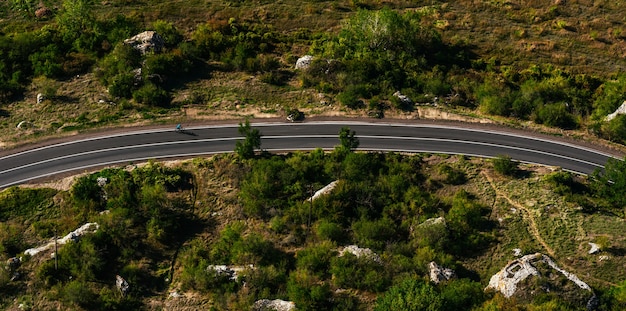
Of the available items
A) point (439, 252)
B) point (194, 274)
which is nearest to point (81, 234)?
point (194, 274)

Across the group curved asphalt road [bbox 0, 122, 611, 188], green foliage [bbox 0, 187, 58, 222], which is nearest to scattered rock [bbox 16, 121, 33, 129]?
curved asphalt road [bbox 0, 122, 611, 188]

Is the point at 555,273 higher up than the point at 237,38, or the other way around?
the point at 237,38

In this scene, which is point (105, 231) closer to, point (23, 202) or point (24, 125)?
point (23, 202)

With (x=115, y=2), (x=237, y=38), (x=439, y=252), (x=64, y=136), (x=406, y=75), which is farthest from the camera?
(x=115, y=2)

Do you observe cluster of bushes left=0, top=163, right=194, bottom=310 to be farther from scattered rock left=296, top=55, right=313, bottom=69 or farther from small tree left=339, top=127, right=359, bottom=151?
scattered rock left=296, top=55, right=313, bottom=69

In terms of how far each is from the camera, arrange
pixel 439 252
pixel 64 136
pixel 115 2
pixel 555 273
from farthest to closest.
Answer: pixel 115 2, pixel 64 136, pixel 439 252, pixel 555 273

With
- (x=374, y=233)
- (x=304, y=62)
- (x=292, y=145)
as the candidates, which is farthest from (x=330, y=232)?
(x=304, y=62)

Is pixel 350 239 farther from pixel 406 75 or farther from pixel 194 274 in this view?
pixel 406 75
